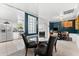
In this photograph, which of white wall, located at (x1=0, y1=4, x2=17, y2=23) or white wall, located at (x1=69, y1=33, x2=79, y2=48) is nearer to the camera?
white wall, located at (x1=0, y1=4, x2=17, y2=23)

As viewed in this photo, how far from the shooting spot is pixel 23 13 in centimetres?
214

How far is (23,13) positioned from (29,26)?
301 millimetres

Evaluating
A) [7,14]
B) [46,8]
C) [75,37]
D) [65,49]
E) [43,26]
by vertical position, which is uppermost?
[46,8]

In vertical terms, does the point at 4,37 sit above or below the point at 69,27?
below

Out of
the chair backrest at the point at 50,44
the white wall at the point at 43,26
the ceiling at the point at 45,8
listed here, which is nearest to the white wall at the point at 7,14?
the ceiling at the point at 45,8

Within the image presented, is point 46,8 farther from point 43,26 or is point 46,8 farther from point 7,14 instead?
point 7,14

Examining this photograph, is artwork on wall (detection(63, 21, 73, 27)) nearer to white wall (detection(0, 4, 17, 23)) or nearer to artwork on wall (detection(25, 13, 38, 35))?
artwork on wall (detection(25, 13, 38, 35))

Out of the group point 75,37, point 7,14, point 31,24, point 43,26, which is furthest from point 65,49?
A: point 7,14

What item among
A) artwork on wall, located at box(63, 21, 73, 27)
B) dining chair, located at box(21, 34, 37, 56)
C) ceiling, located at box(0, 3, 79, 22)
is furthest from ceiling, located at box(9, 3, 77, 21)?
dining chair, located at box(21, 34, 37, 56)

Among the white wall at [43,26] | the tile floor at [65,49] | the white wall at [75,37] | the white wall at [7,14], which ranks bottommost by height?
the tile floor at [65,49]

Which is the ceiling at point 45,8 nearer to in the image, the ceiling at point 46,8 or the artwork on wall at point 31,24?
the ceiling at point 46,8

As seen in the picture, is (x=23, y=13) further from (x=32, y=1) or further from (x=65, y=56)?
(x=65, y=56)

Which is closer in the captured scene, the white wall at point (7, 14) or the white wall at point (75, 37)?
the white wall at point (7, 14)

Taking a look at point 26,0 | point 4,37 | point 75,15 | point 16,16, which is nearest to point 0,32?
point 4,37
